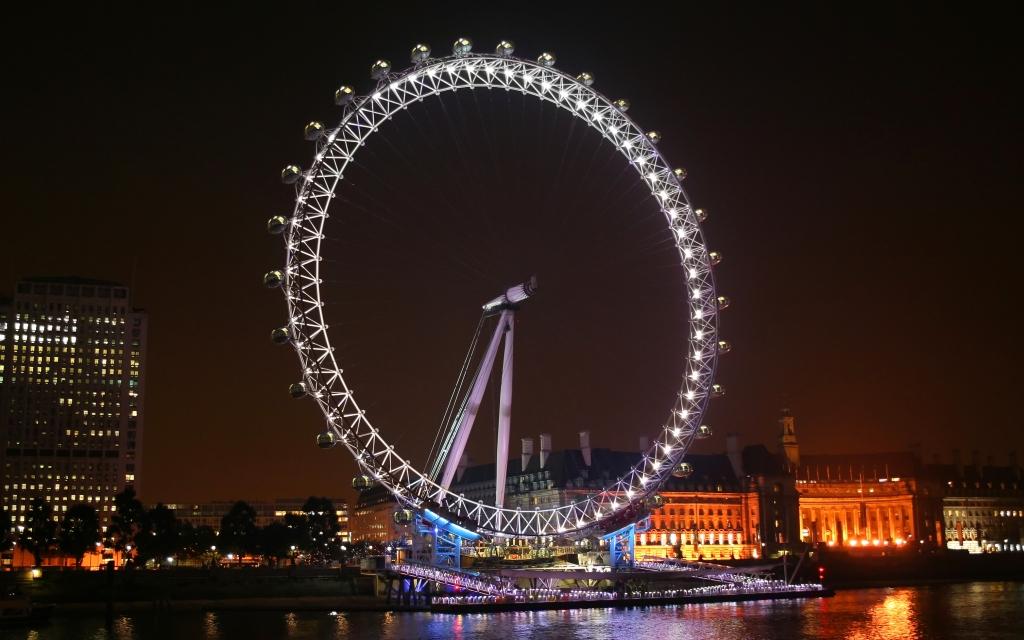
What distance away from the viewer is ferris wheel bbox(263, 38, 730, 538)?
57.3 metres

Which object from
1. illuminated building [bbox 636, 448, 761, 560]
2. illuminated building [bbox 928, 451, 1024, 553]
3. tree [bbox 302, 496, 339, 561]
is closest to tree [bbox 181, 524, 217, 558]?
tree [bbox 302, 496, 339, 561]

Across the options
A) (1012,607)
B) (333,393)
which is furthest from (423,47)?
(1012,607)

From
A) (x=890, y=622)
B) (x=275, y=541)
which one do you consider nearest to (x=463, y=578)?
(x=890, y=622)

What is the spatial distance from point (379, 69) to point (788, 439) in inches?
4517

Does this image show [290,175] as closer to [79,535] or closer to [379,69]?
[379,69]

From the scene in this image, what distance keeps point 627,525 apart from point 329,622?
73.0 feet

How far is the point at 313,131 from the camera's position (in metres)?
56.9

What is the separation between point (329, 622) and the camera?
65375 mm

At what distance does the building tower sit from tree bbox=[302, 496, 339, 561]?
64964mm

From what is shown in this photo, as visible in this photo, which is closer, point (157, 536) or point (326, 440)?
point (326, 440)

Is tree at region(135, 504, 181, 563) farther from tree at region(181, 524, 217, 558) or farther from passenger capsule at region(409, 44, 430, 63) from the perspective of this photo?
passenger capsule at region(409, 44, 430, 63)

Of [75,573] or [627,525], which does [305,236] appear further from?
[75,573]

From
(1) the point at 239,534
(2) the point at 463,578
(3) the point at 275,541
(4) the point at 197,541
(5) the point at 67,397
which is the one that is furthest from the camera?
(5) the point at 67,397

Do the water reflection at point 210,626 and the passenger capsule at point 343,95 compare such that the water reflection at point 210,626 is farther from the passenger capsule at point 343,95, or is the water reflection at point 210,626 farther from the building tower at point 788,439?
the building tower at point 788,439
